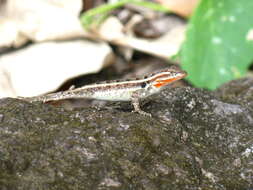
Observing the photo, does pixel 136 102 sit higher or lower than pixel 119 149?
lower

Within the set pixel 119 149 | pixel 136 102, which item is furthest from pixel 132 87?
pixel 119 149

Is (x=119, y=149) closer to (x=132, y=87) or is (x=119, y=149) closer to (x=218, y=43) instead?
(x=132, y=87)

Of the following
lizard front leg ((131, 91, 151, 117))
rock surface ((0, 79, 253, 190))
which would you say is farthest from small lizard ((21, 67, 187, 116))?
rock surface ((0, 79, 253, 190))

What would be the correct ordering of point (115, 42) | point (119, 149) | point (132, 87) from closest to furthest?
point (119, 149) < point (132, 87) < point (115, 42)

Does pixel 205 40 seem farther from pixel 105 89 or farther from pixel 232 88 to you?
pixel 105 89

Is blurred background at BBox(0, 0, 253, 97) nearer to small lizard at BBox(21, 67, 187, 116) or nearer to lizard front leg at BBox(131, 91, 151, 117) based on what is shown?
small lizard at BBox(21, 67, 187, 116)

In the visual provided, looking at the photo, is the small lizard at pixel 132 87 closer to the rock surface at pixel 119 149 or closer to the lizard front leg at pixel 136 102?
the lizard front leg at pixel 136 102
